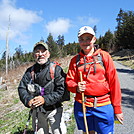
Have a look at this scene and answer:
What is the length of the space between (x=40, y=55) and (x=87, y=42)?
31.0 inches

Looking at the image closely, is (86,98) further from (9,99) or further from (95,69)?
(9,99)

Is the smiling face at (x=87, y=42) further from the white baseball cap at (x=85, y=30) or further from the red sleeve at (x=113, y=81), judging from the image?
the red sleeve at (x=113, y=81)

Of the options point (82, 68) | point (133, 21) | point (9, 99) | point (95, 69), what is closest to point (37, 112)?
point (82, 68)

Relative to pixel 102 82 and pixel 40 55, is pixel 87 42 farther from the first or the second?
pixel 40 55

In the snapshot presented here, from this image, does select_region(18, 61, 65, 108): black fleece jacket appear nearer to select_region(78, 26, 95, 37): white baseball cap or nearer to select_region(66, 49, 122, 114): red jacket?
select_region(66, 49, 122, 114): red jacket

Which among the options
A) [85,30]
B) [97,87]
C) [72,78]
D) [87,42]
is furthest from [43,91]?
[85,30]

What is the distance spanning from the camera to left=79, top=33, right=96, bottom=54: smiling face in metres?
1.94

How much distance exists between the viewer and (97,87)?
182 centimetres

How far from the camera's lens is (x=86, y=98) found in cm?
191

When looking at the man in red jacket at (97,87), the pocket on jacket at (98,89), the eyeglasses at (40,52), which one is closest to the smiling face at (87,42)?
the man in red jacket at (97,87)

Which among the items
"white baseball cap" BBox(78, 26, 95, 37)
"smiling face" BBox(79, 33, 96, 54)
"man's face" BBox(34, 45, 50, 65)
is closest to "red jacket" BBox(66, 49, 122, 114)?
"smiling face" BBox(79, 33, 96, 54)

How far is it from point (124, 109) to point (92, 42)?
10.8 ft

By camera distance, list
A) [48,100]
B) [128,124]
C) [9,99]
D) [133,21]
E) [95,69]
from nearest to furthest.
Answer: [95,69] < [48,100] < [128,124] < [9,99] < [133,21]

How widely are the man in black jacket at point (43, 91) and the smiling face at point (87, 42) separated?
1.81 ft
